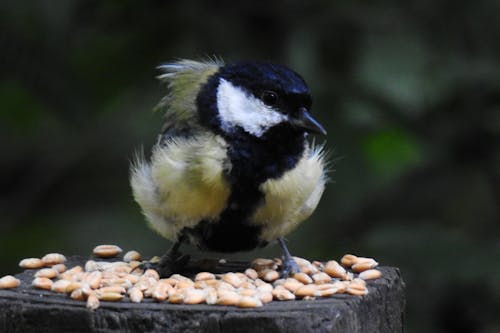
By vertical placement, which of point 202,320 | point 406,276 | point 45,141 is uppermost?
point 45,141

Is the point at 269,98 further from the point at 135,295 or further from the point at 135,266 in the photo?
the point at 135,295

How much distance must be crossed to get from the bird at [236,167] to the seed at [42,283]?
0.52m

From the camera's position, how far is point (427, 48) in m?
4.38

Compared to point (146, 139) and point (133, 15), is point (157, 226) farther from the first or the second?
point (133, 15)

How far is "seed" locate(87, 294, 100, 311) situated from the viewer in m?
2.68

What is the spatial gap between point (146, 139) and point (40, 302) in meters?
1.65

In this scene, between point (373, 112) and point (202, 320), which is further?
point (373, 112)

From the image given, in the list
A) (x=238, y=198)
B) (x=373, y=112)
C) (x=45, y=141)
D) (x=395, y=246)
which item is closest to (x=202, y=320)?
(x=238, y=198)

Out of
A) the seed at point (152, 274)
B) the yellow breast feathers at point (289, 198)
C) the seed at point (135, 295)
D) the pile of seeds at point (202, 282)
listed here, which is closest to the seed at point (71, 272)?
the pile of seeds at point (202, 282)

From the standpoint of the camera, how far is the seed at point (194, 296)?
8.91 feet

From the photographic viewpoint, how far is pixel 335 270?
3.21 m

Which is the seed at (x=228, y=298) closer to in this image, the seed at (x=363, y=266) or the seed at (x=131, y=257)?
the seed at (x=363, y=266)

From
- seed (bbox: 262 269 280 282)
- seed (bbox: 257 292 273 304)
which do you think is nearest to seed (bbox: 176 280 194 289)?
seed (bbox: 257 292 273 304)

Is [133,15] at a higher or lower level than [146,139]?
higher
